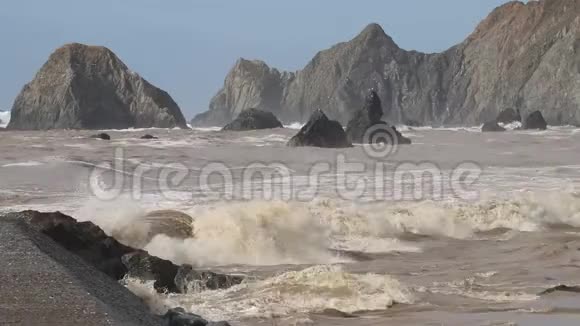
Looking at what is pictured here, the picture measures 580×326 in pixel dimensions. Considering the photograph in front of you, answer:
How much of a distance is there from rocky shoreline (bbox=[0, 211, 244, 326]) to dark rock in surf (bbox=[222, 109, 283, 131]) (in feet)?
116

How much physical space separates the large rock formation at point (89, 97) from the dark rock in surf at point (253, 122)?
28.4m

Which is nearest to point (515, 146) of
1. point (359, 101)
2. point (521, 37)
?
point (521, 37)

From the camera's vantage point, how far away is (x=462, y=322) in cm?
662

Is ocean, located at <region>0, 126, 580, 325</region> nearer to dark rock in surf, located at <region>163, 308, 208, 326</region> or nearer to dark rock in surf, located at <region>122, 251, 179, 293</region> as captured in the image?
dark rock in surf, located at <region>122, 251, 179, 293</region>

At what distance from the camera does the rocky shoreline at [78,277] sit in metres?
5.01

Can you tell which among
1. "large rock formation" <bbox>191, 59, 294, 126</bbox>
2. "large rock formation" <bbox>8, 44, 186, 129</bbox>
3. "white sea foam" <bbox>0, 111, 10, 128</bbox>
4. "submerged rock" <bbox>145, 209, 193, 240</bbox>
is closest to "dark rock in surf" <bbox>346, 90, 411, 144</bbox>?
"submerged rock" <bbox>145, 209, 193, 240</bbox>

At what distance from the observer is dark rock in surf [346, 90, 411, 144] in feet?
112

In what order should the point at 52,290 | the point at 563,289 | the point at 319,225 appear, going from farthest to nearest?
1. the point at 319,225
2. the point at 563,289
3. the point at 52,290

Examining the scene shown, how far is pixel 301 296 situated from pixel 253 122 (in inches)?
1458

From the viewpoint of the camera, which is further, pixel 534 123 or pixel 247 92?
pixel 247 92

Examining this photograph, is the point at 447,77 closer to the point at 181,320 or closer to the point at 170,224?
the point at 170,224

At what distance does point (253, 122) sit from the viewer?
44.6 m

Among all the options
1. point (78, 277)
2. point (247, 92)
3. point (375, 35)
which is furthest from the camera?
point (247, 92)

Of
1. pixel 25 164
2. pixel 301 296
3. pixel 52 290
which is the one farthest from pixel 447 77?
pixel 52 290
